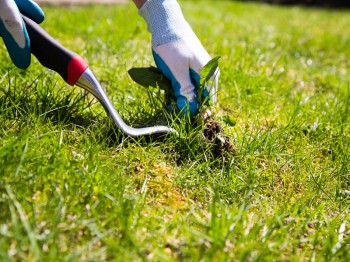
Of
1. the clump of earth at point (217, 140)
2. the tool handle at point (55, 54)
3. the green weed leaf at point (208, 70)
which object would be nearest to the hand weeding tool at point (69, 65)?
the tool handle at point (55, 54)

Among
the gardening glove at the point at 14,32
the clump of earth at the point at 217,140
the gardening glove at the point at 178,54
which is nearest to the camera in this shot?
the gardening glove at the point at 14,32

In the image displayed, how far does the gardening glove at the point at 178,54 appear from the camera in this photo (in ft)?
6.38

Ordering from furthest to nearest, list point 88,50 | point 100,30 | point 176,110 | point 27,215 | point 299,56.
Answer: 1. point 299,56
2. point 100,30
3. point 88,50
4. point 176,110
5. point 27,215

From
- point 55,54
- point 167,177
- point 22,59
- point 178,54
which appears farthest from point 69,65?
point 167,177

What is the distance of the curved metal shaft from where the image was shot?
177 cm

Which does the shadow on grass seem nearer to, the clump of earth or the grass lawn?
the grass lawn

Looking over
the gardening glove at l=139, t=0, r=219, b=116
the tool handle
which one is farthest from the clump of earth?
the tool handle

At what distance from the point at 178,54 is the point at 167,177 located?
52 centimetres

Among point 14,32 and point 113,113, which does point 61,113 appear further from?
point 14,32

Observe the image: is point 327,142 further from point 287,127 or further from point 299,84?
point 299,84

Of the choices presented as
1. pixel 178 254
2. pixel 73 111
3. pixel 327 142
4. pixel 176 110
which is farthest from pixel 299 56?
pixel 178 254

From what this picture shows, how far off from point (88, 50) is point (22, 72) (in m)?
0.62

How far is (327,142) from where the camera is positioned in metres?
2.12

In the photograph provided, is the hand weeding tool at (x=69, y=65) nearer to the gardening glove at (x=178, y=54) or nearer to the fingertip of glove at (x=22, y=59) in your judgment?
the fingertip of glove at (x=22, y=59)
